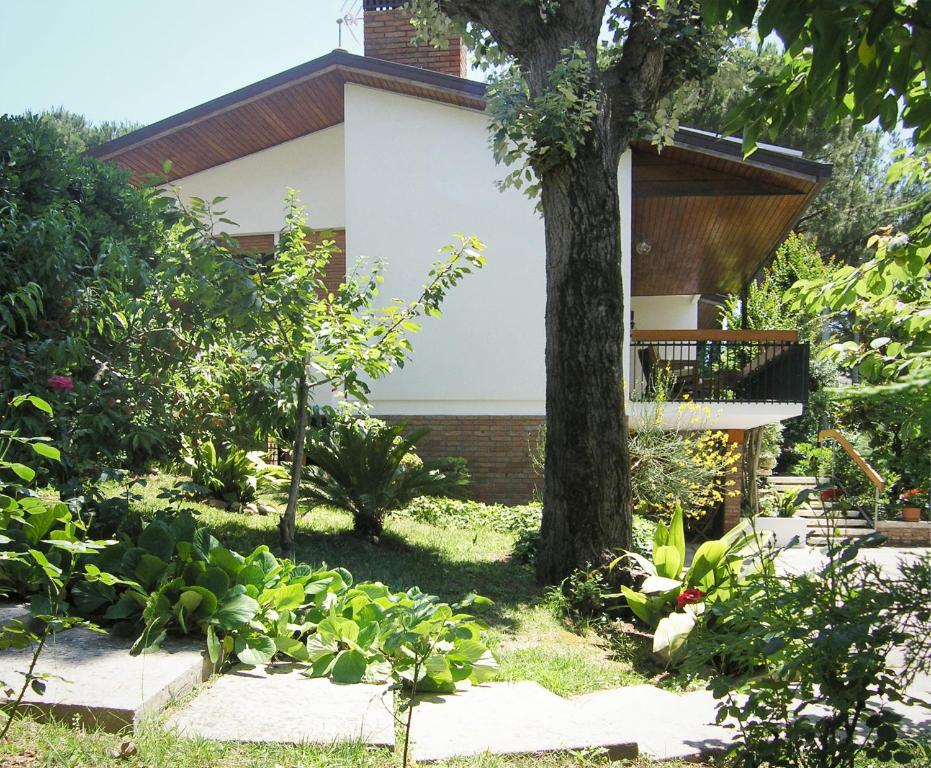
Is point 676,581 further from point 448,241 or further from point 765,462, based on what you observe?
point 765,462

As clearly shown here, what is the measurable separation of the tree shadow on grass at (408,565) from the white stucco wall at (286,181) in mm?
7310

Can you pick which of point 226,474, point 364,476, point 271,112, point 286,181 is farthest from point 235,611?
point 286,181

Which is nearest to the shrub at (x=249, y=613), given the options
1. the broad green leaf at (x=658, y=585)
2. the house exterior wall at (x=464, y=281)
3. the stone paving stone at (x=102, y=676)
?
the stone paving stone at (x=102, y=676)

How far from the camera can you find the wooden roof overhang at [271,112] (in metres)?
13.1

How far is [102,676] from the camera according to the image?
12.4 ft

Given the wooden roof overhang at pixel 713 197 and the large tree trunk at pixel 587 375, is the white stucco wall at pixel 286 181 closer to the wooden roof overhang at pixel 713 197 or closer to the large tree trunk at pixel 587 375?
the wooden roof overhang at pixel 713 197

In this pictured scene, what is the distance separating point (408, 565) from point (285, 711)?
14.3ft

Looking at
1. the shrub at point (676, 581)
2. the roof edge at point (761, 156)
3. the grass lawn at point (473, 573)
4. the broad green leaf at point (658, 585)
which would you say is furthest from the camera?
the roof edge at point (761, 156)

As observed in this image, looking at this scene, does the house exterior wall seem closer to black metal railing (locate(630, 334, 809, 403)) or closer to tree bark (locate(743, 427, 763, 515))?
black metal railing (locate(630, 334, 809, 403))

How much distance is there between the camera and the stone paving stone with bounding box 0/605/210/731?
3438mm

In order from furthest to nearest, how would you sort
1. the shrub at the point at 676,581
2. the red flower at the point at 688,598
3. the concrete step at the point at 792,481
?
the concrete step at the point at 792,481
the red flower at the point at 688,598
the shrub at the point at 676,581

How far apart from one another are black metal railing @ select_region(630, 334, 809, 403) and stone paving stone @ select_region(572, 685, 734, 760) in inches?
329

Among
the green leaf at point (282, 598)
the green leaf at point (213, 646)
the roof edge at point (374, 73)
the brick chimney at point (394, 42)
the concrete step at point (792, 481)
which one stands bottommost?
the concrete step at point (792, 481)

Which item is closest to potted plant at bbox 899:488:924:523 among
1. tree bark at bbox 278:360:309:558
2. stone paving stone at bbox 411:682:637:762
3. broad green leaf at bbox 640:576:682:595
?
broad green leaf at bbox 640:576:682:595
